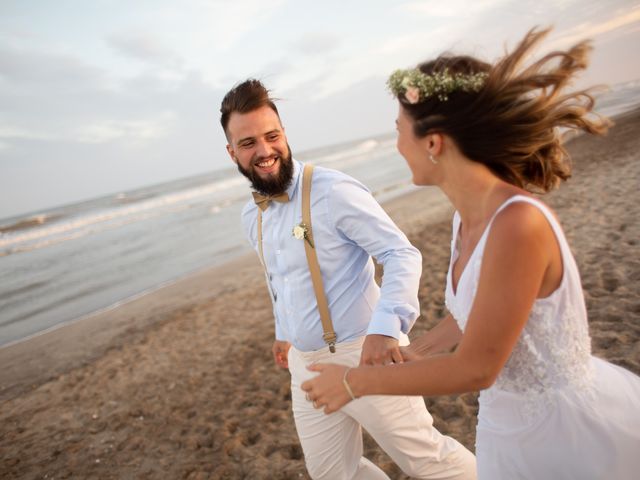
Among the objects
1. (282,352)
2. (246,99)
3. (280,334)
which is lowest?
(282,352)

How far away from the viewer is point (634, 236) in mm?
5965

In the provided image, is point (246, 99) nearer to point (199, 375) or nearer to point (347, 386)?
point (347, 386)

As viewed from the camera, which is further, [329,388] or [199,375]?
[199,375]

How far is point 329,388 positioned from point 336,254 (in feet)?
3.59

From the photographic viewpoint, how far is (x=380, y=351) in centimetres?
195

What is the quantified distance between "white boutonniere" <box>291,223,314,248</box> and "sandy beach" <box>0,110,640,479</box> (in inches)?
83.8

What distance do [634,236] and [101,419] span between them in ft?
23.7

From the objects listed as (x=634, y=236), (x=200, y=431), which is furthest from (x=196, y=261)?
(x=634, y=236)

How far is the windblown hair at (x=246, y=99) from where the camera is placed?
2723 mm

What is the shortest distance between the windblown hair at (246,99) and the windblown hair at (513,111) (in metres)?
1.45

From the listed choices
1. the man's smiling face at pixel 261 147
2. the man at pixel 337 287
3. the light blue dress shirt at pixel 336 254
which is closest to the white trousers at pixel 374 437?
the man at pixel 337 287

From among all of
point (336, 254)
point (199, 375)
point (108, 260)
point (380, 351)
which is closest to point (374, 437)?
point (380, 351)

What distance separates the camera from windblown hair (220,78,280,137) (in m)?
2.72

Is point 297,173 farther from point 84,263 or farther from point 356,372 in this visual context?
point 84,263
